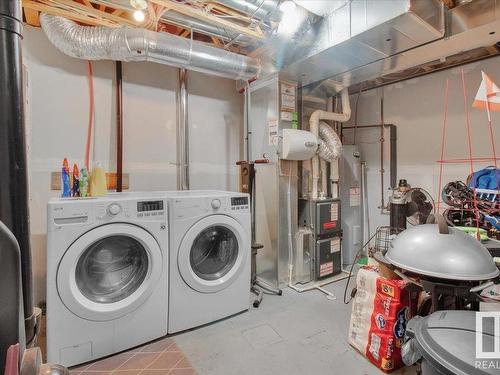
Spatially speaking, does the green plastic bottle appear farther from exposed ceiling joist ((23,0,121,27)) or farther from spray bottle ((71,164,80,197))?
exposed ceiling joist ((23,0,121,27))

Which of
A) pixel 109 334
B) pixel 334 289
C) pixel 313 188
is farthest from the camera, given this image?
pixel 313 188

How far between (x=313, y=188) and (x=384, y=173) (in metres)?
1.12

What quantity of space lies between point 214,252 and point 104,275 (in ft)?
2.63

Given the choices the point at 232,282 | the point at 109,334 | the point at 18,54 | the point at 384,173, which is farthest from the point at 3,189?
the point at 384,173

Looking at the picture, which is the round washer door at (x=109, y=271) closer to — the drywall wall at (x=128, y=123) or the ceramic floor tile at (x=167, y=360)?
the ceramic floor tile at (x=167, y=360)

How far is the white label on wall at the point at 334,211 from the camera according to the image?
2.98m

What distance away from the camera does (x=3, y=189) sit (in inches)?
34.7

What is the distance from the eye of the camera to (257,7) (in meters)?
2.04

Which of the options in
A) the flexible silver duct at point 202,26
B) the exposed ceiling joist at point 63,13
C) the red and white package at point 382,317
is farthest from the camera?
the flexible silver duct at point 202,26

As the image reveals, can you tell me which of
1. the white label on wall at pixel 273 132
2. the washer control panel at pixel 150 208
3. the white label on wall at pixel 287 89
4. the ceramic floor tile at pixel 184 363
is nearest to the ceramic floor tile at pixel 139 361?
the ceramic floor tile at pixel 184 363

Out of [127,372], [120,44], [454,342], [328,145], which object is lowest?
[127,372]

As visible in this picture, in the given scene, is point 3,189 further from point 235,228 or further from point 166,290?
point 235,228

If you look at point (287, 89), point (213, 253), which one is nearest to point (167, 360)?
point (213, 253)

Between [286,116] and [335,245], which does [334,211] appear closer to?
[335,245]
